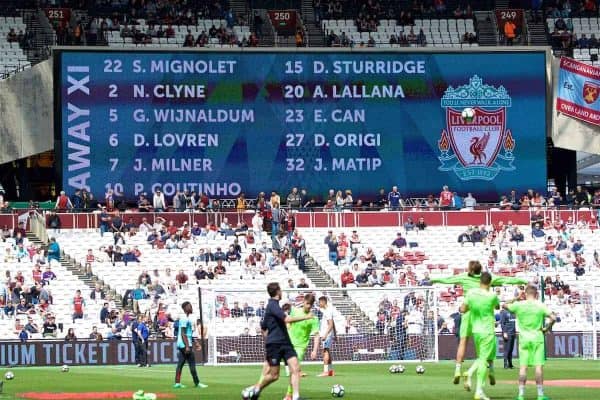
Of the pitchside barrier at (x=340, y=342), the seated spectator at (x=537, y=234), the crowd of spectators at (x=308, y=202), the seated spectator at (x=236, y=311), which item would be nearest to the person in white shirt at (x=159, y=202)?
the crowd of spectators at (x=308, y=202)

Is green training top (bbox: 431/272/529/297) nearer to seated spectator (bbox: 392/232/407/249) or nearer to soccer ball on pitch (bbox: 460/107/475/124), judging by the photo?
seated spectator (bbox: 392/232/407/249)

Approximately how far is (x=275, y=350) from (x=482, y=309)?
3.73 m

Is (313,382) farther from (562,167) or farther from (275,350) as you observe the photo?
(562,167)

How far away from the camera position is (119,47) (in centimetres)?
5812

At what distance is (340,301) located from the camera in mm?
49312

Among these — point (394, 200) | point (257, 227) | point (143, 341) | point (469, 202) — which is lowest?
point (143, 341)

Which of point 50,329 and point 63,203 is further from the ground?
point 63,203

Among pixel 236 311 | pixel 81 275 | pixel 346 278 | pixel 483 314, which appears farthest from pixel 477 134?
pixel 483 314

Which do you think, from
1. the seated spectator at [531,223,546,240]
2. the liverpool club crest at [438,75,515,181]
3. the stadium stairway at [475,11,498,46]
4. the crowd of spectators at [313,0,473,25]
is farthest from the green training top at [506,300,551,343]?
the crowd of spectators at [313,0,473,25]

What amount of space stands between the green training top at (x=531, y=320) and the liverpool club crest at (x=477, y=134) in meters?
35.4

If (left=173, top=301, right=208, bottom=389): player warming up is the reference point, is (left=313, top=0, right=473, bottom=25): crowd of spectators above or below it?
above

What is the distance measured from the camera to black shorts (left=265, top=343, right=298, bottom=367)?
2289 cm

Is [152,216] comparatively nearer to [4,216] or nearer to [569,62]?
[4,216]

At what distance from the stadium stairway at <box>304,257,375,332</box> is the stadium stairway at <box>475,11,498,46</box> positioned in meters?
13.1
